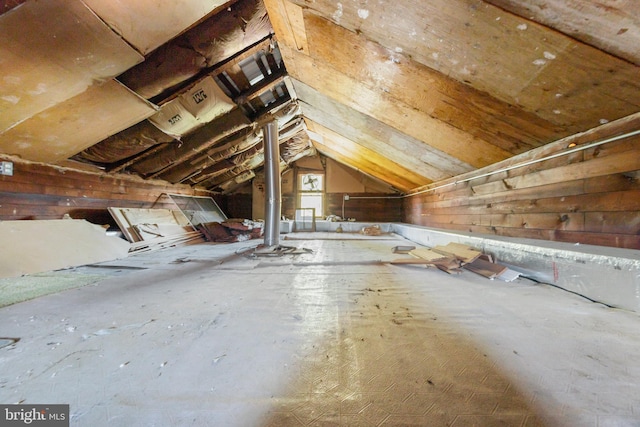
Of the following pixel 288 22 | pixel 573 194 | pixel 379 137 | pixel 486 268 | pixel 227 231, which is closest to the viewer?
pixel 573 194

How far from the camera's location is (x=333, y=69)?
7.77 ft

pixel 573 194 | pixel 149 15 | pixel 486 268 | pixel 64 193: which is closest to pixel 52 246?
pixel 64 193

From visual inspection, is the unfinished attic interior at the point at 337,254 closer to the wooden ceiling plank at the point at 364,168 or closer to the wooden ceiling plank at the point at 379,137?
the wooden ceiling plank at the point at 379,137

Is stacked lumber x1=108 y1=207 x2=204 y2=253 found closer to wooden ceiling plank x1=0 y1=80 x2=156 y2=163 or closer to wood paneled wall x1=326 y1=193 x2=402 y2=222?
wooden ceiling plank x1=0 y1=80 x2=156 y2=163

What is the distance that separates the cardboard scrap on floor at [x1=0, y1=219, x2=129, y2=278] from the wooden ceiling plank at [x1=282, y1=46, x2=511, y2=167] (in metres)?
3.15

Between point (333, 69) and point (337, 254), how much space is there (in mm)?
2144

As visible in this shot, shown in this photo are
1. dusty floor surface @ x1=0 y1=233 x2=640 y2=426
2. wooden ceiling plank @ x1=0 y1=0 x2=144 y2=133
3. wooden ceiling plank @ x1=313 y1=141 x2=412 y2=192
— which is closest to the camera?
dusty floor surface @ x1=0 y1=233 x2=640 y2=426

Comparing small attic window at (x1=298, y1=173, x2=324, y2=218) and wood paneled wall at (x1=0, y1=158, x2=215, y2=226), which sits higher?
small attic window at (x1=298, y1=173, x2=324, y2=218)

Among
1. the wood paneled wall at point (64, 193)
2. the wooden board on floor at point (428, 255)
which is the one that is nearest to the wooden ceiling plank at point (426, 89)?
the wooden board on floor at point (428, 255)

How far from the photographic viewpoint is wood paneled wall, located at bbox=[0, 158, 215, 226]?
239 cm

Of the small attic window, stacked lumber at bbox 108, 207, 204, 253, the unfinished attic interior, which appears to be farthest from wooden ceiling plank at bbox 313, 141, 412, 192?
stacked lumber at bbox 108, 207, 204, 253

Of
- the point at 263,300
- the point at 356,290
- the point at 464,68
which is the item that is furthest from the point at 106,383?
the point at 464,68

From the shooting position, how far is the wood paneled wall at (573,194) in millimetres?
1498

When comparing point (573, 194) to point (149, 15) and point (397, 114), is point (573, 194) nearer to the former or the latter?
point (397, 114)
